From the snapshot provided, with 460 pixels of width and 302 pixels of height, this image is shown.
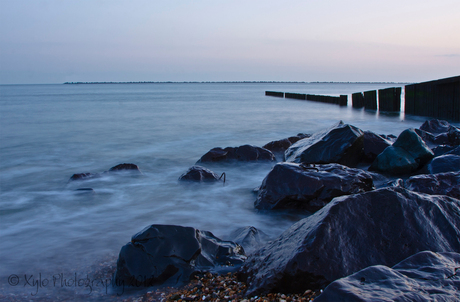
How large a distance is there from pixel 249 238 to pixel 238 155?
4.37 meters

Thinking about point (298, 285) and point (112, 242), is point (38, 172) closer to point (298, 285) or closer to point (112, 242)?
point (112, 242)

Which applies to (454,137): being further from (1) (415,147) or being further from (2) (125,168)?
(2) (125,168)

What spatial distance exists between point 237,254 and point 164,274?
2.30ft

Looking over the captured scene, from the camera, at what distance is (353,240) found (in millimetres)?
2449

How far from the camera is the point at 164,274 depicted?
2926 millimetres

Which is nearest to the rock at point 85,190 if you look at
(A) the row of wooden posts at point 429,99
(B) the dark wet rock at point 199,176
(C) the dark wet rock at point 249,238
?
(B) the dark wet rock at point 199,176

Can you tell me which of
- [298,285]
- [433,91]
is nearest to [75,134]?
[298,285]

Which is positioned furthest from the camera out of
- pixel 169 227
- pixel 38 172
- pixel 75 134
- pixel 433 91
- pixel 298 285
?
pixel 433 91

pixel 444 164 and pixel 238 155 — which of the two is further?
pixel 238 155

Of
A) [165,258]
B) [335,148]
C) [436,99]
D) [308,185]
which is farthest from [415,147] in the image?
[436,99]

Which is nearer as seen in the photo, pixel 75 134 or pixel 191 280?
pixel 191 280

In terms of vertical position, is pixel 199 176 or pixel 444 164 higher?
pixel 444 164

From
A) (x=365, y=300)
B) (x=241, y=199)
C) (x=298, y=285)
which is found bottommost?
(x=241, y=199)

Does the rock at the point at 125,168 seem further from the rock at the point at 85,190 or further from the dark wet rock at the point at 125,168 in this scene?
the rock at the point at 85,190
